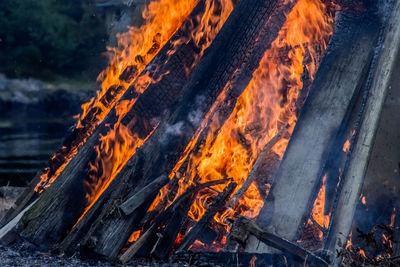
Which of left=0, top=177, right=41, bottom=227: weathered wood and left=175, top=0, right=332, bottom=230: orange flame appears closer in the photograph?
left=175, top=0, right=332, bottom=230: orange flame

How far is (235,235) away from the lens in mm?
2730

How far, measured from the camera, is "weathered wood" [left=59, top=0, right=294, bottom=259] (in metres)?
2.98

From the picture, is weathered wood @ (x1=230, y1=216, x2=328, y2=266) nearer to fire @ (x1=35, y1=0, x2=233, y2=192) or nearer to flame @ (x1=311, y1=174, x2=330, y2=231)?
flame @ (x1=311, y1=174, x2=330, y2=231)

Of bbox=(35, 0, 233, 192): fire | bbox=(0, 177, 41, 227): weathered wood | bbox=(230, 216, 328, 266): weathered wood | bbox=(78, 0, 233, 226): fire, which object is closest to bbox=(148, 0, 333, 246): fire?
bbox=(78, 0, 233, 226): fire

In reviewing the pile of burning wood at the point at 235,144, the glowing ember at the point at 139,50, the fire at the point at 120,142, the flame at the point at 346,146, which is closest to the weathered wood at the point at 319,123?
the pile of burning wood at the point at 235,144

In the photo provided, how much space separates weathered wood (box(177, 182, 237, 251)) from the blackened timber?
82 centimetres

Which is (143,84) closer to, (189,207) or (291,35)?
(189,207)

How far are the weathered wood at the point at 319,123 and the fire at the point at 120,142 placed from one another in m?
1.10

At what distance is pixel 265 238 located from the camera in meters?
2.72

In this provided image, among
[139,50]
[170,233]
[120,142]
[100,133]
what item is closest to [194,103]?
[120,142]

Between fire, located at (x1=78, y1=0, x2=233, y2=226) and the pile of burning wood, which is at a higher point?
fire, located at (x1=78, y1=0, x2=233, y2=226)

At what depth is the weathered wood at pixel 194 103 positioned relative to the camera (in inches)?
117

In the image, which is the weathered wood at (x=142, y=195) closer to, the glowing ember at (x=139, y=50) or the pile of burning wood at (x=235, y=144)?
the pile of burning wood at (x=235, y=144)

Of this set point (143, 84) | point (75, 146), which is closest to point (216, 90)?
point (143, 84)
